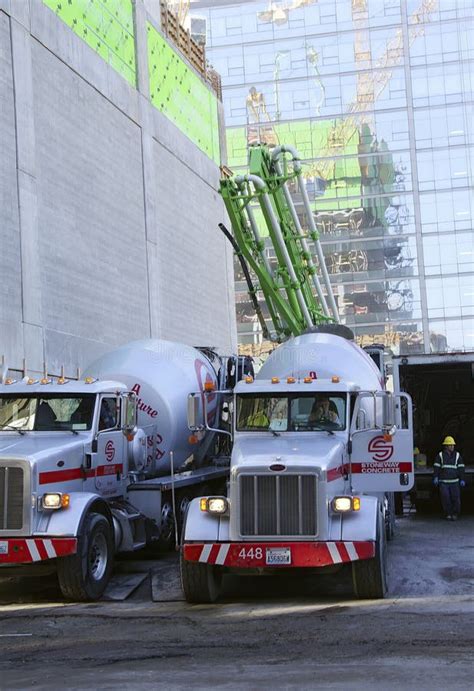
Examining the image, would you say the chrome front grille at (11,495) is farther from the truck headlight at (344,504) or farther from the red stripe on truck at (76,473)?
the truck headlight at (344,504)

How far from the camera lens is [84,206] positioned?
29.7m

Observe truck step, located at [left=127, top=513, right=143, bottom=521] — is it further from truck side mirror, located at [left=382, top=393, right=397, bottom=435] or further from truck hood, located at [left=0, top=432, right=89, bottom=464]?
truck side mirror, located at [left=382, top=393, right=397, bottom=435]

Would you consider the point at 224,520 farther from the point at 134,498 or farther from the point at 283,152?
the point at 283,152

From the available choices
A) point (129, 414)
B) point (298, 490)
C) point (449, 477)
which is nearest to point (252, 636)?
point (298, 490)

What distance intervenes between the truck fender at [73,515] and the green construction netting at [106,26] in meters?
19.5

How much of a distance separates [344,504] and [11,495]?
3815 millimetres

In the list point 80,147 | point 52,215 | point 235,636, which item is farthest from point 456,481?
point 80,147

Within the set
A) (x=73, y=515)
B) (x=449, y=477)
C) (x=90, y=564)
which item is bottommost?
(x=90, y=564)

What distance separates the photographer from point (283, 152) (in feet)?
84.7

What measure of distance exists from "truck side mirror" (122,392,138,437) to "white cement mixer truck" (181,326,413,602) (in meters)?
1.63

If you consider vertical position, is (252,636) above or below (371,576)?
below

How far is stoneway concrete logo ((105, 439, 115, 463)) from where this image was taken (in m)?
14.1

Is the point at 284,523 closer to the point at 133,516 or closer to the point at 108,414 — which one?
the point at 133,516

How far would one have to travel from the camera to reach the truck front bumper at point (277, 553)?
11164 mm
